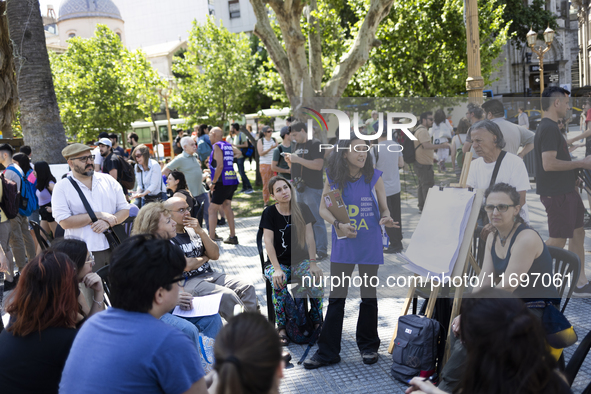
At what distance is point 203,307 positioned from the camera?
3627 millimetres

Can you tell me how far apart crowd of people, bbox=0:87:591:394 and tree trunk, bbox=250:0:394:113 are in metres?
6.13

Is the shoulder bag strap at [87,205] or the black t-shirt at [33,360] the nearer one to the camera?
the black t-shirt at [33,360]

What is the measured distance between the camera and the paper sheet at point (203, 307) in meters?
3.57

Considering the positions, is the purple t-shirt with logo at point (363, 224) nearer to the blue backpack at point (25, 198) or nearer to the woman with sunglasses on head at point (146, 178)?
the woman with sunglasses on head at point (146, 178)

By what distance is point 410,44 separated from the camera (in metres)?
18.1

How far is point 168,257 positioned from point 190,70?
26.7 m

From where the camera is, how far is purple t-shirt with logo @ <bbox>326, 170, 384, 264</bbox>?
385 cm

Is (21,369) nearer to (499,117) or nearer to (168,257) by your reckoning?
(168,257)

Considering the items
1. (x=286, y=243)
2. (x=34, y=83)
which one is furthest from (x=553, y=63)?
(x=286, y=243)

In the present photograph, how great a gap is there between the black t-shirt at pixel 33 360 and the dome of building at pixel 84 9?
70952 millimetres

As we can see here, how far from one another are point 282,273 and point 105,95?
27123mm

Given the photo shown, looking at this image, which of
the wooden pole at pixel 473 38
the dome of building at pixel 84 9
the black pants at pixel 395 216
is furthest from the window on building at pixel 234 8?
the black pants at pixel 395 216

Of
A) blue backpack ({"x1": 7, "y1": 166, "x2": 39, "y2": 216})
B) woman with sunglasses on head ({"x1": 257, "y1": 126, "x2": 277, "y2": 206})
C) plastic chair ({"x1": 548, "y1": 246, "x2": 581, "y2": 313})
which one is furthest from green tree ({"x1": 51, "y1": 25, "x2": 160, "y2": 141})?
plastic chair ({"x1": 548, "y1": 246, "x2": 581, "y2": 313})

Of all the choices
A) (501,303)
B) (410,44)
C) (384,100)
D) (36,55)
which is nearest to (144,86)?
(410,44)
